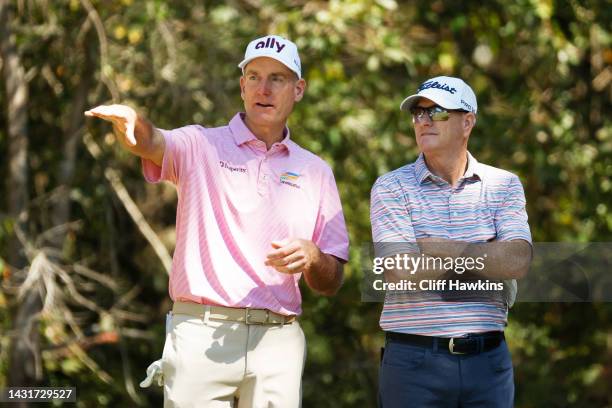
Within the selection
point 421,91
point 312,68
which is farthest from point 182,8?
point 421,91

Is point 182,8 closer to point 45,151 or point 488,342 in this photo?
point 45,151

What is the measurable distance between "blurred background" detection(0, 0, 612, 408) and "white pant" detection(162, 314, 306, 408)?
11.2 ft

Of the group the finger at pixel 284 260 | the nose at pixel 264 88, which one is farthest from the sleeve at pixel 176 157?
the finger at pixel 284 260

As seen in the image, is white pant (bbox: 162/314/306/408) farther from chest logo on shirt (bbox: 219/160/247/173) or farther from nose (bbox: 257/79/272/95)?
nose (bbox: 257/79/272/95)

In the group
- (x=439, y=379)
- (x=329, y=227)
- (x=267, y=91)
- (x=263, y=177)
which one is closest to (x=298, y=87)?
(x=267, y=91)

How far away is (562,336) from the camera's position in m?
8.93

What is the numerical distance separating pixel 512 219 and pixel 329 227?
61 cm

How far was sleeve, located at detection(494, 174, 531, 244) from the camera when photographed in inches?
139

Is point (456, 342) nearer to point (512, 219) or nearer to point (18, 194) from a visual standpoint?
point (512, 219)

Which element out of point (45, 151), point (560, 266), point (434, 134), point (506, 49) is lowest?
point (560, 266)

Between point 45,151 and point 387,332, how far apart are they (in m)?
5.06

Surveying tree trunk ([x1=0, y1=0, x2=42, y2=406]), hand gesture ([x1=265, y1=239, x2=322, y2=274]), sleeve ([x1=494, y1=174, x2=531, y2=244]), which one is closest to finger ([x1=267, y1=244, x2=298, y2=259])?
hand gesture ([x1=265, y1=239, x2=322, y2=274])

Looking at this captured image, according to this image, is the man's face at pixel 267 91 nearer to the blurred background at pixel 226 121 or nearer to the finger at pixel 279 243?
→ the finger at pixel 279 243

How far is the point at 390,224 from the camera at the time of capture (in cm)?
352
